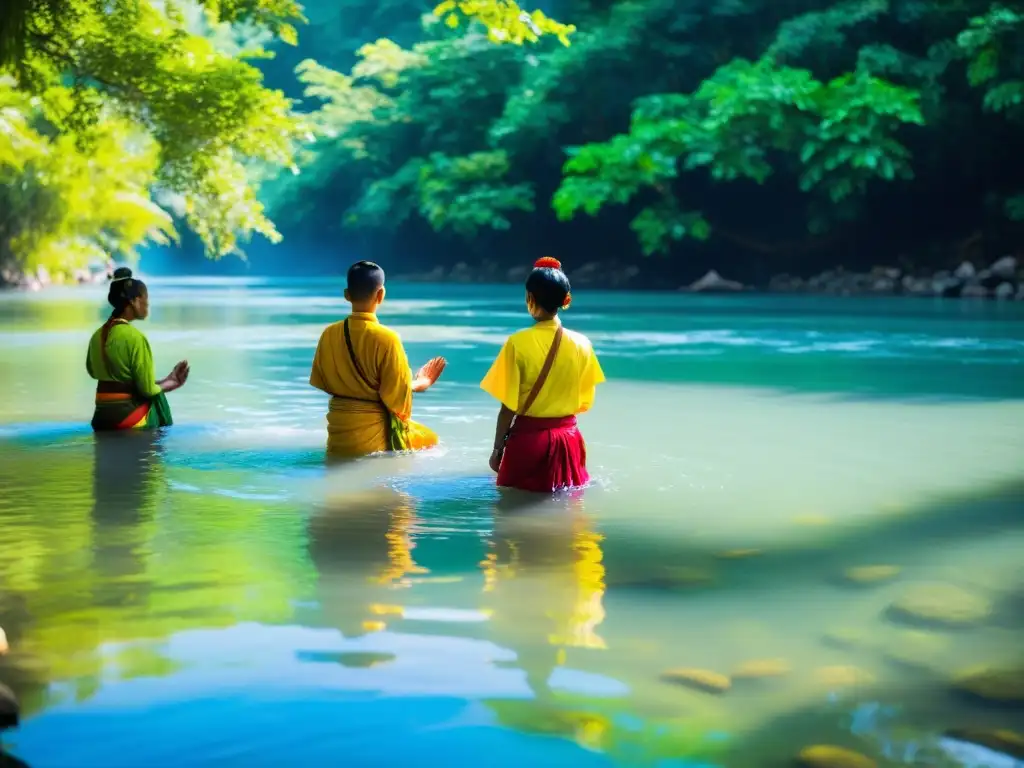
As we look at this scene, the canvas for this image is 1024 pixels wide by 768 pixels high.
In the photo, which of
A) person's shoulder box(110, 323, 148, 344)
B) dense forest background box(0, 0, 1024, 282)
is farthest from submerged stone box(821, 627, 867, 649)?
dense forest background box(0, 0, 1024, 282)

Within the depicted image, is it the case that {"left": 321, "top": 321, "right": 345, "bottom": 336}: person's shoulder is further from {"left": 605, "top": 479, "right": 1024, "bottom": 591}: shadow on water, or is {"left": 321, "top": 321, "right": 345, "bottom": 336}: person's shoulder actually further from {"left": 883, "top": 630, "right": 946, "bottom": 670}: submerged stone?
{"left": 883, "top": 630, "right": 946, "bottom": 670}: submerged stone

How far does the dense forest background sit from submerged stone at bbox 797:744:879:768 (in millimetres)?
15923

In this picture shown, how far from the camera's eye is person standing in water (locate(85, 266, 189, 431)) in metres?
9.79

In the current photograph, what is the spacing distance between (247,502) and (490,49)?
42702mm

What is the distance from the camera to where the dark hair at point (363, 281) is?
28.1 feet

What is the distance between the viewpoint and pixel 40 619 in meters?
4.96

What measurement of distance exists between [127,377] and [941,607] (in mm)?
6482

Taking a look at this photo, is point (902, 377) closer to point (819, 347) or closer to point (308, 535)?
point (819, 347)

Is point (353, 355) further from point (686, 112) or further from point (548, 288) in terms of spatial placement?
point (686, 112)

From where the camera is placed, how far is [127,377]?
33.1 ft

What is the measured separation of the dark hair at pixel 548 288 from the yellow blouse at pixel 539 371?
113mm

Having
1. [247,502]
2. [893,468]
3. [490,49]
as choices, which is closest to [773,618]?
[247,502]

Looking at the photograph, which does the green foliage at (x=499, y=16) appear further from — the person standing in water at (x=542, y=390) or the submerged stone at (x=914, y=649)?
the submerged stone at (x=914, y=649)

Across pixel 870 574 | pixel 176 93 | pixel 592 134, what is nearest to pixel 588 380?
pixel 870 574
